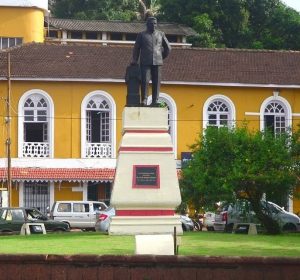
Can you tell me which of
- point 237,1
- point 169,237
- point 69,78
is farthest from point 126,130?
point 237,1

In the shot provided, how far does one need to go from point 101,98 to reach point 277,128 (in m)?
8.16

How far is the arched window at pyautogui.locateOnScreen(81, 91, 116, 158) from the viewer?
4994cm

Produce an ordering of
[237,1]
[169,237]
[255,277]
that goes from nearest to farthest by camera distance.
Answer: [255,277] → [169,237] → [237,1]

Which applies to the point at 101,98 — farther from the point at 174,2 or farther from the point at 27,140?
the point at 174,2

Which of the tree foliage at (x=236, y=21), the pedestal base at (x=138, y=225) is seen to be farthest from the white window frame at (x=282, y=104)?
the pedestal base at (x=138, y=225)

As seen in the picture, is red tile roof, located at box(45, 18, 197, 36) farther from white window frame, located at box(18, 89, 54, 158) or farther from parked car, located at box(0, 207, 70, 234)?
parked car, located at box(0, 207, 70, 234)

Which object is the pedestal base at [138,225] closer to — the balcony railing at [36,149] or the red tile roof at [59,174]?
the red tile roof at [59,174]

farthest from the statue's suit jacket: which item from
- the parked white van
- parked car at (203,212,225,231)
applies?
the parked white van

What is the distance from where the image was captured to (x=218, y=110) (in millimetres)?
51031

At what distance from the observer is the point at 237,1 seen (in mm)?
74000

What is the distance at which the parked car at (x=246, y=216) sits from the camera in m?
33.2

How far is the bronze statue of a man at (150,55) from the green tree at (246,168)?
13.8ft

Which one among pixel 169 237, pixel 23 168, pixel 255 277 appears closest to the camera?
pixel 255 277

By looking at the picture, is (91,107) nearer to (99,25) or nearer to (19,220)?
(19,220)
